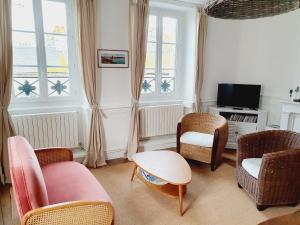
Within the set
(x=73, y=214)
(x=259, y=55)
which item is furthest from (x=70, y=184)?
(x=259, y=55)

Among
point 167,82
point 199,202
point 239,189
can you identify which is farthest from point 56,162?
point 167,82

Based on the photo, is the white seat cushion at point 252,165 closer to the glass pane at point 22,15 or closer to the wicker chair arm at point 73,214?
the wicker chair arm at point 73,214

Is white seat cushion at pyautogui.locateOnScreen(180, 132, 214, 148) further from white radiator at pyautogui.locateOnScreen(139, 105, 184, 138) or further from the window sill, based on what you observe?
the window sill

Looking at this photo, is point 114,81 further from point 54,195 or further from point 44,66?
point 54,195

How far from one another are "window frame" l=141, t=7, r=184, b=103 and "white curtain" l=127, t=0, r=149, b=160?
455 mm

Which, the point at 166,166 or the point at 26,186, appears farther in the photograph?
the point at 166,166

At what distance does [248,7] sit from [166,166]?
1676 millimetres

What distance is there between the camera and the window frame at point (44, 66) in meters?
2.96

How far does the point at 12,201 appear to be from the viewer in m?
2.40

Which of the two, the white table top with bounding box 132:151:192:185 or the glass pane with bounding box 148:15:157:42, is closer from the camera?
the white table top with bounding box 132:151:192:185

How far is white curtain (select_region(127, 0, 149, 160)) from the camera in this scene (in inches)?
128

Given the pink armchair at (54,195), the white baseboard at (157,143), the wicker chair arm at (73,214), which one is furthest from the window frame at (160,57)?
the wicker chair arm at (73,214)

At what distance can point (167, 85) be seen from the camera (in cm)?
414

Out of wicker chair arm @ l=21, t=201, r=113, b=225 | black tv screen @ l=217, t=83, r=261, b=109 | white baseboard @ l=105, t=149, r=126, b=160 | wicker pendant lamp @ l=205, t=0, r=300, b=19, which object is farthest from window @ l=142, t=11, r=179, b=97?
wicker chair arm @ l=21, t=201, r=113, b=225
